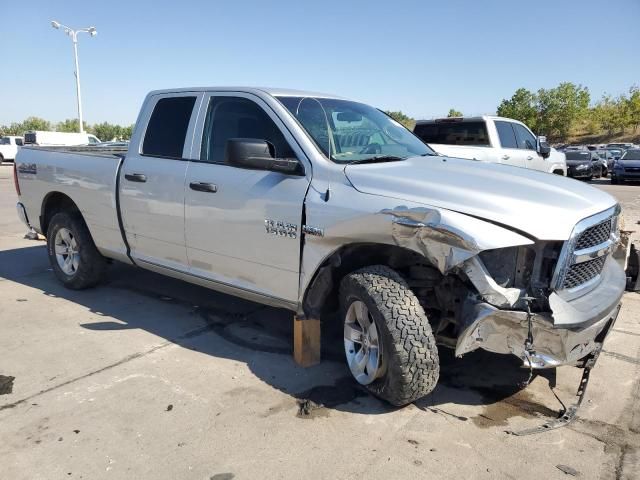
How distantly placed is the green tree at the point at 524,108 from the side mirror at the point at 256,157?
75.5 m

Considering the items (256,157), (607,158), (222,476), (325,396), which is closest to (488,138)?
(256,157)

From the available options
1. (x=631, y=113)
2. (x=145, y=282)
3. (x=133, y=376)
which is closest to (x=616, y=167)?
(x=145, y=282)

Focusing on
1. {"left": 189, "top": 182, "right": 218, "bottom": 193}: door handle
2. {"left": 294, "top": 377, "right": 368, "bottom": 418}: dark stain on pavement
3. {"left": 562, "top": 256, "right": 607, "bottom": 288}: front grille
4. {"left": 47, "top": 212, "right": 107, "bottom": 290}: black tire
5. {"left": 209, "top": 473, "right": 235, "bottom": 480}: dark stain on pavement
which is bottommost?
{"left": 209, "top": 473, "right": 235, "bottom": 480}: dark stain on pavement

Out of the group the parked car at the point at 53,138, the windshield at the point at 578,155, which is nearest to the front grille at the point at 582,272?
the windshield at the point at 578,155

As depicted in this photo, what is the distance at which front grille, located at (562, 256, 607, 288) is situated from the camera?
3.02m

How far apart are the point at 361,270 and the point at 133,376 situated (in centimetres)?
184

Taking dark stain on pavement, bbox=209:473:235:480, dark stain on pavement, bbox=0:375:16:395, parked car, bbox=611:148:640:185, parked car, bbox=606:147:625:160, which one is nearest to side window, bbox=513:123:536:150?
dark stain on pavement, bbox=209:473:235:480

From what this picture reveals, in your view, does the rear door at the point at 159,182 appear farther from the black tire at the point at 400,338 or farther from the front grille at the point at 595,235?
the front grille at the point at 595,235

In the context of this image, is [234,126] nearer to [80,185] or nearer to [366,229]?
[366,229]

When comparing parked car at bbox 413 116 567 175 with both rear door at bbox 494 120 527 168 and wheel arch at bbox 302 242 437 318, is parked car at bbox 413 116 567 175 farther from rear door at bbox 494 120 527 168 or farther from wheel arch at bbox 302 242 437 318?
wheel arch at bbox 302 242 437 318

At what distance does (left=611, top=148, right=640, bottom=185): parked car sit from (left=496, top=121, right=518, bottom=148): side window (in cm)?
1401

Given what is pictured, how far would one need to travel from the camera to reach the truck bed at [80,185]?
16.6 ft

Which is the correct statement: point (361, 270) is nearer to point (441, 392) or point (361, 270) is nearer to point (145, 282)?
point (441, 392)

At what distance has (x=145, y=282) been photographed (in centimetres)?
615
